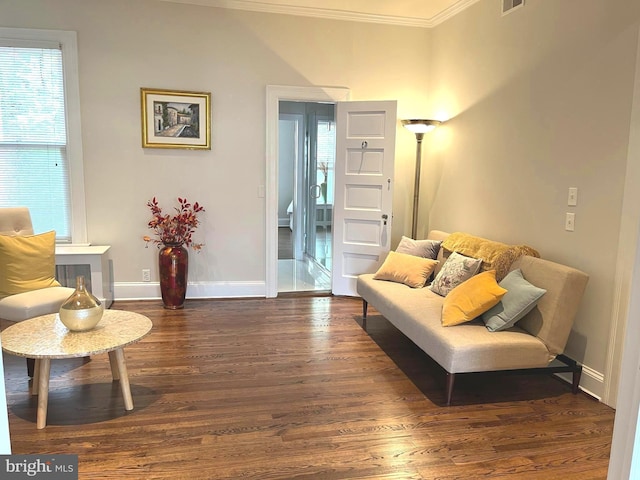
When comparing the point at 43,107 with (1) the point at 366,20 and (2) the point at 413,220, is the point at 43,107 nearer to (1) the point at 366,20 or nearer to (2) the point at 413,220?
(1) the point at 366,20

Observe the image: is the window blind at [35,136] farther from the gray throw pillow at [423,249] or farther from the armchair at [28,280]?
the gray throw pillow at [423,249]

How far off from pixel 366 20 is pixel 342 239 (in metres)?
2.28

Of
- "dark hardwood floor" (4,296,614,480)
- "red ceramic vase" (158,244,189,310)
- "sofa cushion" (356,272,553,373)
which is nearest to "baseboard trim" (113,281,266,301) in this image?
"red ceramic vase" (158,244,189,310)

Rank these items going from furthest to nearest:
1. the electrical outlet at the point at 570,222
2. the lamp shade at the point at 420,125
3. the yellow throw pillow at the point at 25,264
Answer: the lamp shade at the point at 420,125 < the yellow throw pillow at the point at 25,264 < the electrical outlet at the point at 570,222

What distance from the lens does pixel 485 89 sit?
4.01 m

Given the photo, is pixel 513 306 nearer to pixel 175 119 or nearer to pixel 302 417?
pixel 302 417

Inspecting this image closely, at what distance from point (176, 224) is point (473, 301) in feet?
9.37

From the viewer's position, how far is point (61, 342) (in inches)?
94.1

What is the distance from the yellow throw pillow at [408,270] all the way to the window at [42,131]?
2.93m

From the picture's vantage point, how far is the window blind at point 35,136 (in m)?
4.20

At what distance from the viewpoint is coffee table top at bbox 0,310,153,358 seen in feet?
7.52

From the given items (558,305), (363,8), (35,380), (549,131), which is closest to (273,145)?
(363,8)

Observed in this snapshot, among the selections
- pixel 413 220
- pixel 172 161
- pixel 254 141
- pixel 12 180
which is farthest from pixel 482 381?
pixel 12 180

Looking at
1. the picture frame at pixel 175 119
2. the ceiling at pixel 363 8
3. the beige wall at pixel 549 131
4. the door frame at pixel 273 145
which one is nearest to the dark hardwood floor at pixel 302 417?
the beige wall at pixel 549 131
